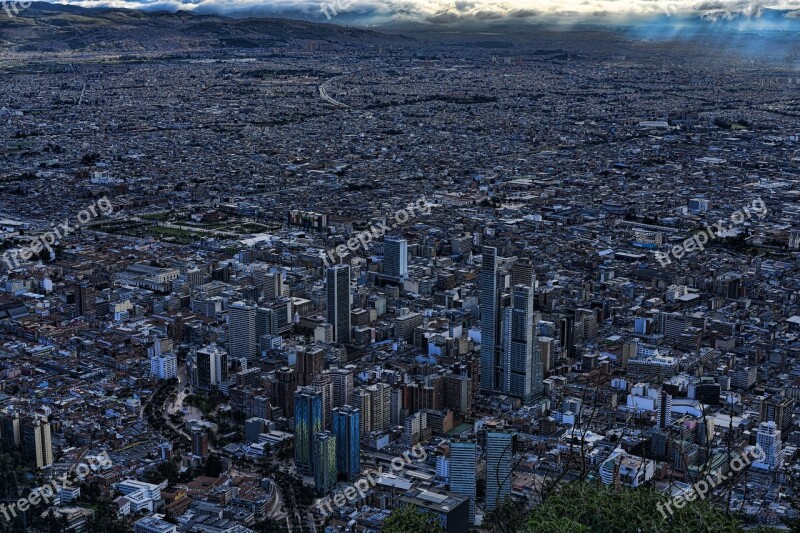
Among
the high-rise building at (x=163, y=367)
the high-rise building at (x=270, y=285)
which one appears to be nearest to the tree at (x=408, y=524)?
the high-rise building at (x=163, y=367)

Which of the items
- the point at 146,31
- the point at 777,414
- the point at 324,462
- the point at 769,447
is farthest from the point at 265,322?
the point at 146,31

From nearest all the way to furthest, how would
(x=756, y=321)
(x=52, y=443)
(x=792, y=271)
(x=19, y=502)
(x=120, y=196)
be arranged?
(x=19, y=502) < (x=52, y=443) < (x=756, y=321) < (x=792, y=271) < (x=120, y=196)

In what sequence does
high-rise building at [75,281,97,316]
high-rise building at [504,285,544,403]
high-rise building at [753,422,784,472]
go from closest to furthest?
1. high-rise building at [753,422,784,472]
2. high-rise building at [504,285,544,403]
3. high-rise building at [75,281,97,316]

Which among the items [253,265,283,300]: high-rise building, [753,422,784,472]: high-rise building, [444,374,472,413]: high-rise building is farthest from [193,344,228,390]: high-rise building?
[753,422,784,472]: high-rise building

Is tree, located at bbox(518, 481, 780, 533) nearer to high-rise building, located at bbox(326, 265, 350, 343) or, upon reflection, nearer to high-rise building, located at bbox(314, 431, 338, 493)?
high-rise building, located at bbox(314, 431, 338, 493)

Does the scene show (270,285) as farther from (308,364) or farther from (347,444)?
(347,444)

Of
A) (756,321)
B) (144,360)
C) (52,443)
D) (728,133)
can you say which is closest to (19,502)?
(52,443)

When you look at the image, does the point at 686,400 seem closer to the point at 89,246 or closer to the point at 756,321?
the point at 756,321
